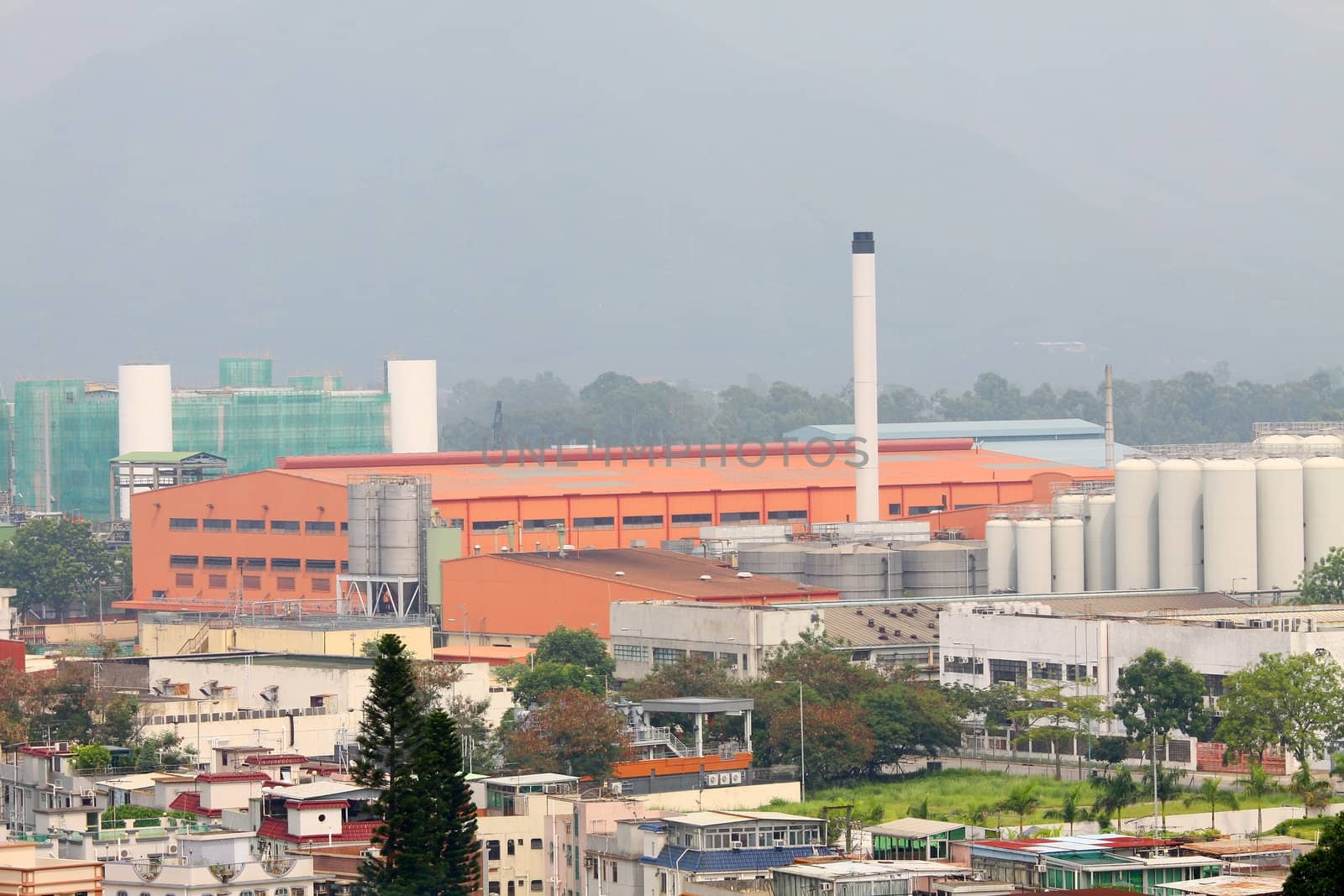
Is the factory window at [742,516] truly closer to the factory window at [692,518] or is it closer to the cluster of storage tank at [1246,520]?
the factory window at [692,518]

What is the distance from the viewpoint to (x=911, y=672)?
228ft

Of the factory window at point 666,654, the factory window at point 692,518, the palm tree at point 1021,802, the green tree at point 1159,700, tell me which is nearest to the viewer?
the palm tree at point 1021,802

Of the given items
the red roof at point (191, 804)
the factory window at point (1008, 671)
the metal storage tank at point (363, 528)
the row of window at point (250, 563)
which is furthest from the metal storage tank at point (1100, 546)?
the red roof at point (191, 804)

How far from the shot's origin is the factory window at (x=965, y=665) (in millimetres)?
72000

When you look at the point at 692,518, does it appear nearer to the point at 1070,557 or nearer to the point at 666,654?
the point at 1070,557

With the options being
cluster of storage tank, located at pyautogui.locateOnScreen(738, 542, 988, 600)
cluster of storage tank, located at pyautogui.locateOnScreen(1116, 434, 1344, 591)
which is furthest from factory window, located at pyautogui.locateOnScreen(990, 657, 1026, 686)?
cluster of storage tank, located at pyautogui.locateOnScreen(738, 542, 988, 600)

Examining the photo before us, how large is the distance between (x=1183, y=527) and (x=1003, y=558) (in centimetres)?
734

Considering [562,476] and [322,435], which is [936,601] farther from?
[322,435]

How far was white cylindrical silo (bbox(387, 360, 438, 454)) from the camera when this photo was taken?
15300 centimetres

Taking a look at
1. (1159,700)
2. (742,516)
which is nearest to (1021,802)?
(1159,700)

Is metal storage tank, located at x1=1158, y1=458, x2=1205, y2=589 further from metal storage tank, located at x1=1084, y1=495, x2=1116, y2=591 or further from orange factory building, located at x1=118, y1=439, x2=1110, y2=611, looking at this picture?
orange factory building, located at x1=118, y1=439, x2=1110, y2=611

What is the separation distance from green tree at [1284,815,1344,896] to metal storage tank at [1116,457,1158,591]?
56.2 meters

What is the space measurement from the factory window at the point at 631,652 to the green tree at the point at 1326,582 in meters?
19.0

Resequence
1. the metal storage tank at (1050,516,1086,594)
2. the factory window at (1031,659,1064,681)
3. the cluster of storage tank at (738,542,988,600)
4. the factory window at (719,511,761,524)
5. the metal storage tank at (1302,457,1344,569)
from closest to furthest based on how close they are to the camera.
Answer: the factory window at (1031,659,1064,681)
the metal storage tank at (1302,457,1344,569)
the cluster of storage tank at (738,542,988,600)
the metal storage tank at (1050,516,1086,594)
the factory window at (719,511,761,524)
